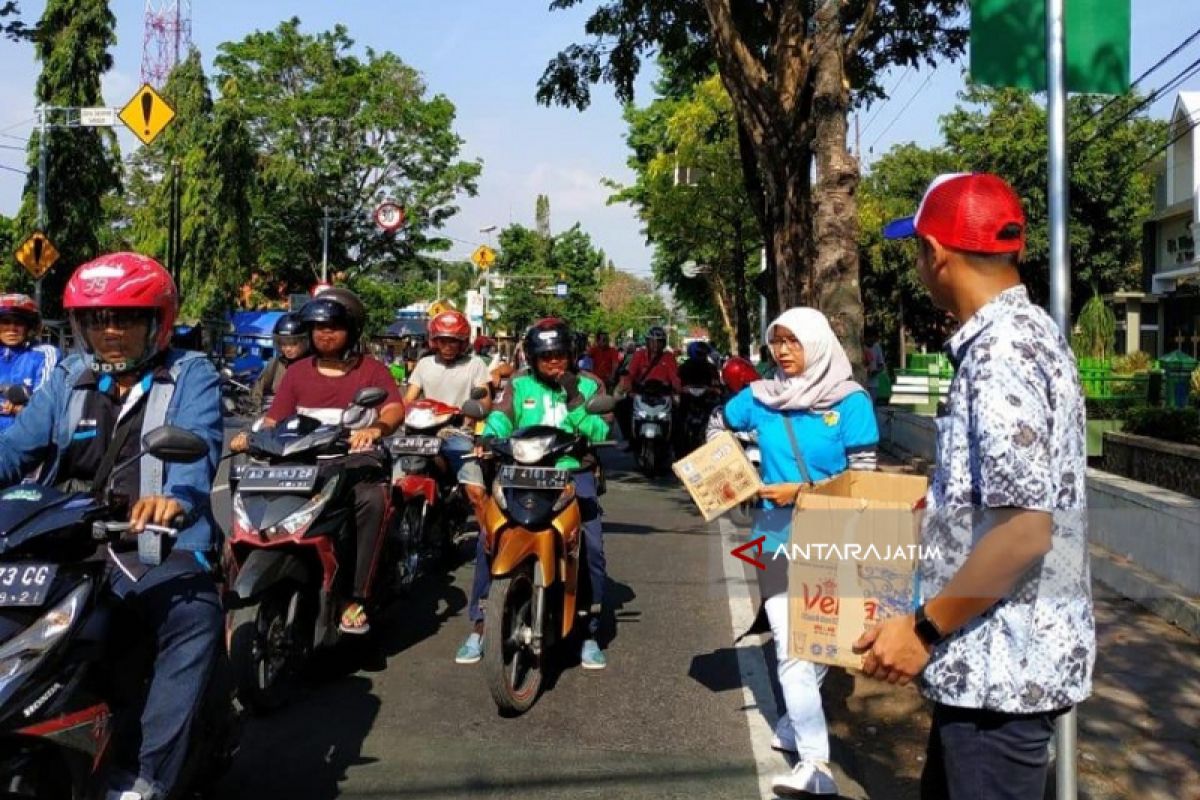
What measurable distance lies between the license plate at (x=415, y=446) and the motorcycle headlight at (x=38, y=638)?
170 inches

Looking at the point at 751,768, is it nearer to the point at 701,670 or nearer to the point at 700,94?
the point at 701,670

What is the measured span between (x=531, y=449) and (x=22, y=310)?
155 inches

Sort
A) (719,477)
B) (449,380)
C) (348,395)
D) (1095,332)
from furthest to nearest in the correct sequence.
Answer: (1095,332)
(449,380)
(348,395)
(719,477)

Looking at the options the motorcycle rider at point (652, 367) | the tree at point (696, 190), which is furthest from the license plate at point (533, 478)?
the tree at point (696, 190)

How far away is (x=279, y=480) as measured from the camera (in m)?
4.82

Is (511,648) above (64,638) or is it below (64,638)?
below

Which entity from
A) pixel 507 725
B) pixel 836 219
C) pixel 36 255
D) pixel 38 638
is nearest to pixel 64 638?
pixel 38 638

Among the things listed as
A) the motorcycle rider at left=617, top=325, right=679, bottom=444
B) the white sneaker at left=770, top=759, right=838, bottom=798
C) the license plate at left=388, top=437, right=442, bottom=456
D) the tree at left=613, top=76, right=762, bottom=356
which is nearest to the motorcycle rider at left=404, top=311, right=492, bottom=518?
the license plate at left=388, top=437, right=442, bottom=456

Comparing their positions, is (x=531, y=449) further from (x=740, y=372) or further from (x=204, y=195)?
(x=204, y=195)

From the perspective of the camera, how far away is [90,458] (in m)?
3.25

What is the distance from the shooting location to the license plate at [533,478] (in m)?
5.01

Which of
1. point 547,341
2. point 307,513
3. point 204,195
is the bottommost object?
point 307,513

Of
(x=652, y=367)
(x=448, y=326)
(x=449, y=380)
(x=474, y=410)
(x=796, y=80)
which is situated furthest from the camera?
(x=652, y=367)

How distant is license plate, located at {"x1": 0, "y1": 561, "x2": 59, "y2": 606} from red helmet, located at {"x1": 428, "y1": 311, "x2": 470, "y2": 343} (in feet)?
17.2
